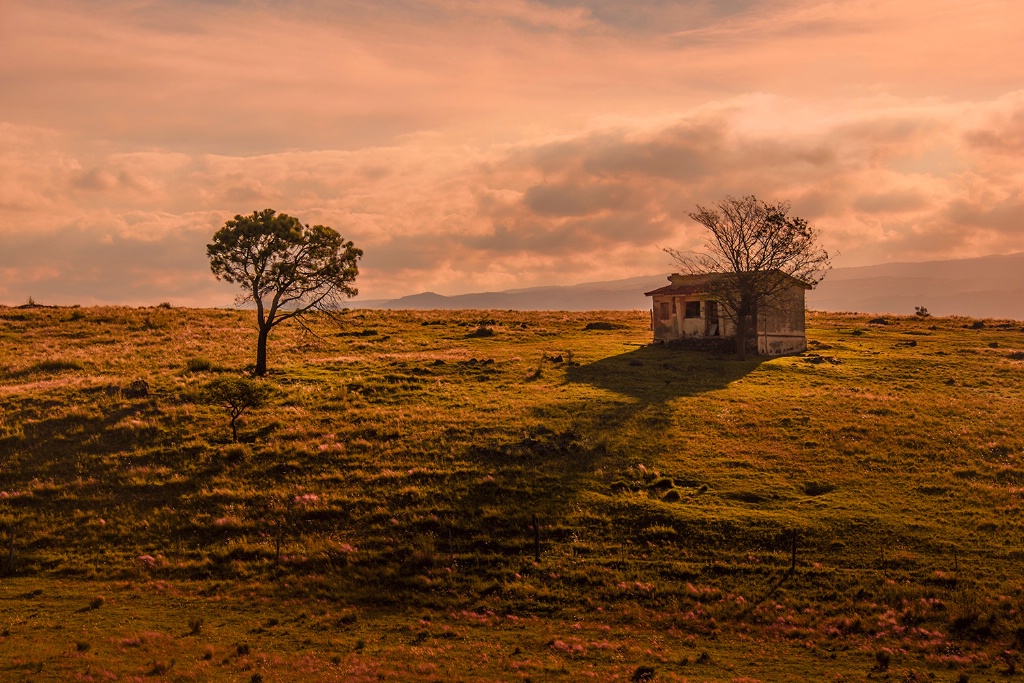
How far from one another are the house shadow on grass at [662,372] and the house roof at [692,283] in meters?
5.46

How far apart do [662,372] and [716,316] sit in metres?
Answer: 14.9

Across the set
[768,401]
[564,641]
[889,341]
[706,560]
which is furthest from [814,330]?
[564,641]

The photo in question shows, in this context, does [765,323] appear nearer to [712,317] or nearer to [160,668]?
[712,317]

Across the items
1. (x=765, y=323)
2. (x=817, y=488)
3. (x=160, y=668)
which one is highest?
(x=765, y=323)

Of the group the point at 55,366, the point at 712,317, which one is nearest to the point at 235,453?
the point at 55,366

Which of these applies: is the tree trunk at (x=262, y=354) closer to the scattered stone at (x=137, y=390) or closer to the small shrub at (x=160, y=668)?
the scattered stone at (x=137, y=390)

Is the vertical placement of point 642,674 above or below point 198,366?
below

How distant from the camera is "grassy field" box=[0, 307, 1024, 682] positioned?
23.1 meters

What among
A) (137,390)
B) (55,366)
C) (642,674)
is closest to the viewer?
(642,674)

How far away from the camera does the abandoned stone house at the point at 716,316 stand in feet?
222

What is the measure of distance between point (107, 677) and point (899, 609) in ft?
78.7

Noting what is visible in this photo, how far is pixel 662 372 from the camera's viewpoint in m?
57.2

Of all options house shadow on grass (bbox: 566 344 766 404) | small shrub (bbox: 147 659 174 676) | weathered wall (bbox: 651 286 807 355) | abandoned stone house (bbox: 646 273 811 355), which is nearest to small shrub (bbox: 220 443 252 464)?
small shrub (bbox: 147 659 174 676)

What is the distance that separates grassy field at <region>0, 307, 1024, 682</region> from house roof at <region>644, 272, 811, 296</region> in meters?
12.5
